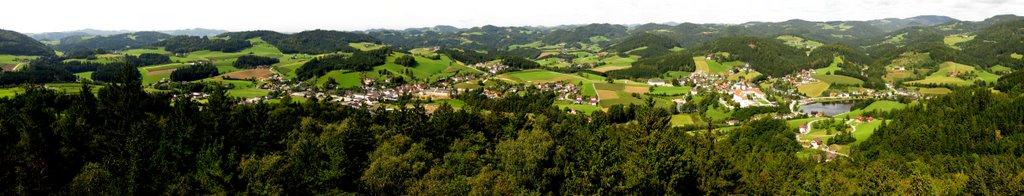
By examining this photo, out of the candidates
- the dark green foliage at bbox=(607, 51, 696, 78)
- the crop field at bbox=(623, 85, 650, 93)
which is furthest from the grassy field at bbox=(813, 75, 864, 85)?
the crop field at bbox=(623, 85, 650, 93)

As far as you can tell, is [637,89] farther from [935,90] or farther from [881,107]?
[935,90]

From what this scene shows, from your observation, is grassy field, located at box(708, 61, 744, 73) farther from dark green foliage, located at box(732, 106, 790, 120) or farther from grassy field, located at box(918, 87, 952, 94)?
dark green foliage, located at box(732, 106, 790, 120)

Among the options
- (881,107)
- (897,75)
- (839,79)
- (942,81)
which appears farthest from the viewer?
(897,75)

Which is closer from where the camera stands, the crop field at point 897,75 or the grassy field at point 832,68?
the crop field at point 897,75

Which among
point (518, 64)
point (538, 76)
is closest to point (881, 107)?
point (538, 76)

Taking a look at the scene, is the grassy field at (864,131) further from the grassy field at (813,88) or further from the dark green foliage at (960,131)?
the grassy field at (813,88)

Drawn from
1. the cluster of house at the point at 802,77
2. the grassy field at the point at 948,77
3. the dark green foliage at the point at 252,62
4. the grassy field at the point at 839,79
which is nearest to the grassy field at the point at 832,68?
the cluster of house at the point at 802,77
